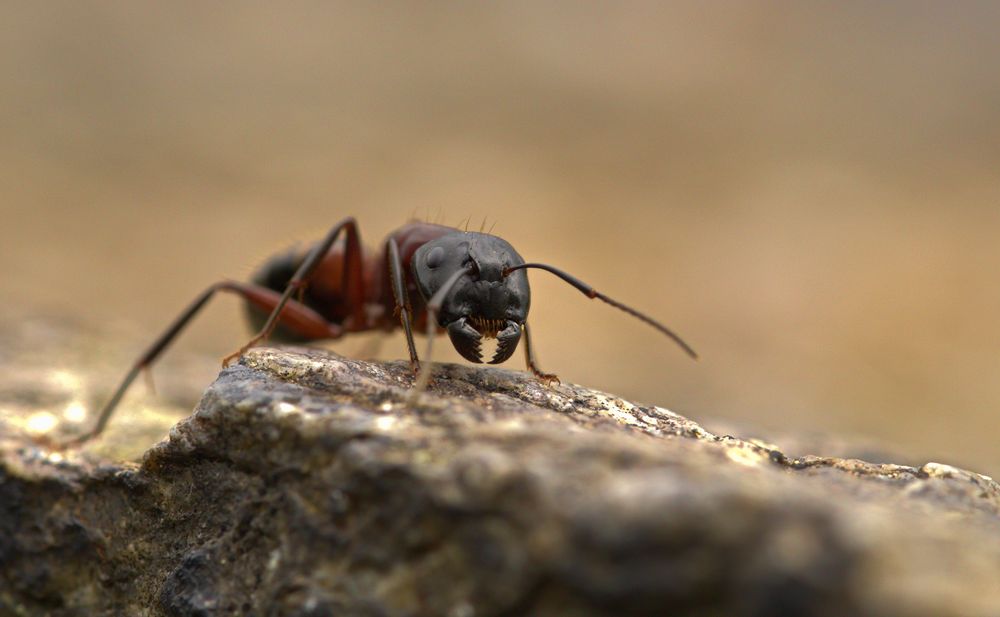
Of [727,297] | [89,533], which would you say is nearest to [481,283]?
[89,533]

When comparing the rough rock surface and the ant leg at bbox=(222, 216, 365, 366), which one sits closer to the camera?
the rough rock surface

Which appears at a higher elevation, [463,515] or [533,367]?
[533,367]

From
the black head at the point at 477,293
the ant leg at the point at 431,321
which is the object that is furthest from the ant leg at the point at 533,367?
the ant leg at the point at 431,321

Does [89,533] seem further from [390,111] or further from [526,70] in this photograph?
[526,70]

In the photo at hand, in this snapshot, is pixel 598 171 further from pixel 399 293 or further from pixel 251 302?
pixel 399 293

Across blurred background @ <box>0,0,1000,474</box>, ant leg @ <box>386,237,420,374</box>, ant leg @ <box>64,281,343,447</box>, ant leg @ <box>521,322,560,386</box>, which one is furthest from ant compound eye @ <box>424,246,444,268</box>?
blurred background @ <box>0,0,1000,474</box>

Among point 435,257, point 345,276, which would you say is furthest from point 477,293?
point 345,276

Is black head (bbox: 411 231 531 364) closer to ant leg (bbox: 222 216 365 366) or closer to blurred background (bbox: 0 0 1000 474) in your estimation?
ant leg (bbox: 222 216 365 366)
